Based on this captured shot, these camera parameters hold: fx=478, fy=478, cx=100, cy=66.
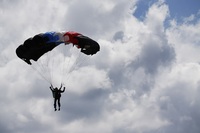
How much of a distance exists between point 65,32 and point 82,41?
248 centimetres

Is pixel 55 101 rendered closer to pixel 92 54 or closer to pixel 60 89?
pixel 60 89

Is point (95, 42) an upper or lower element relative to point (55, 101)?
upper

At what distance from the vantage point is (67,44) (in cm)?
5578

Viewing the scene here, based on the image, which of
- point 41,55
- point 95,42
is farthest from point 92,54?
point 41,55

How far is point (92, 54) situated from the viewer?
57.9 meters

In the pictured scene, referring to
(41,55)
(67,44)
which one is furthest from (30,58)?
(67,44)

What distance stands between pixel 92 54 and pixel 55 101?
741 cm

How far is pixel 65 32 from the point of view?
56.1 m

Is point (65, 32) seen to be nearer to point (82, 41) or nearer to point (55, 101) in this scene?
point (82, 41)

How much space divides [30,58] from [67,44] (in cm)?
522

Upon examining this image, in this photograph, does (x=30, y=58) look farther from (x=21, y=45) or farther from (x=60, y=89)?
(x=60, y=89)

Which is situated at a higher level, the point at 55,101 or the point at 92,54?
the point at 92,54

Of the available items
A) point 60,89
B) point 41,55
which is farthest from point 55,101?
point 41,55

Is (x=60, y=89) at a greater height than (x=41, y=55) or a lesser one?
lesser
